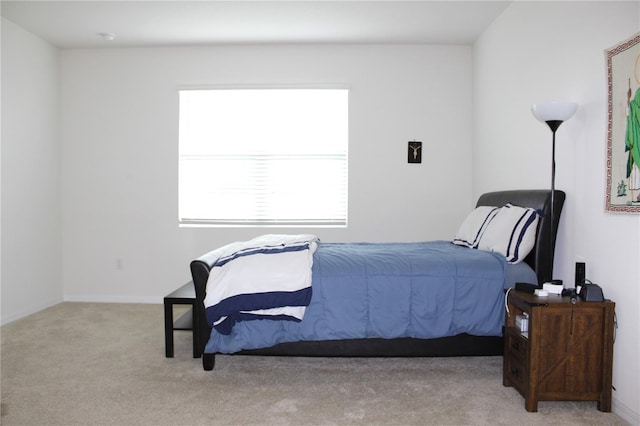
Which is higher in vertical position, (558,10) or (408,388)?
(558,10)

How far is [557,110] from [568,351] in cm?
133

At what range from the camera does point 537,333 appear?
2.40 meters

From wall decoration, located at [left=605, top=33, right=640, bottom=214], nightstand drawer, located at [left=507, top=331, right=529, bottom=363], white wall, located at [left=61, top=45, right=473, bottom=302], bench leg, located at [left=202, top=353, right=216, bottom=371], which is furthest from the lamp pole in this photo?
bench leg, located at [left=202, top=353, right=216, bottom=371]

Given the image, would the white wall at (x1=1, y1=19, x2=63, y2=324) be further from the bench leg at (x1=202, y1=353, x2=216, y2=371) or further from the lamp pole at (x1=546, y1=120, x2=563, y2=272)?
the lamp pole at (x1=546, y1=120, x2=563, y2=272)

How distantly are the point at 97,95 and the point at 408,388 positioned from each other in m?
4.39

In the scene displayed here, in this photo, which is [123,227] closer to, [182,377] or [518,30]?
[182,377]

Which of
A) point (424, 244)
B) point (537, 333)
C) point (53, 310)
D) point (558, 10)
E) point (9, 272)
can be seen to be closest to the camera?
point (537, 333)

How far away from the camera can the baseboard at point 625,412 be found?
7.66 feet

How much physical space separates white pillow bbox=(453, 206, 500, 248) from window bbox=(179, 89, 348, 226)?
5.36 ft

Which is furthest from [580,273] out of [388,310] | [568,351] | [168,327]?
[168,327]

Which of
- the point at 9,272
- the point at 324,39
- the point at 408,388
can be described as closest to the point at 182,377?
the point at 408,388

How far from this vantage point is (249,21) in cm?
437

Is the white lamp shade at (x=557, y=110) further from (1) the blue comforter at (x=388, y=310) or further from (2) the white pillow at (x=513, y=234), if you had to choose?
(1) the blue comforter at (x=388, y=310)

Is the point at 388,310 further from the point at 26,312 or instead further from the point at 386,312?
the point at 26,312
